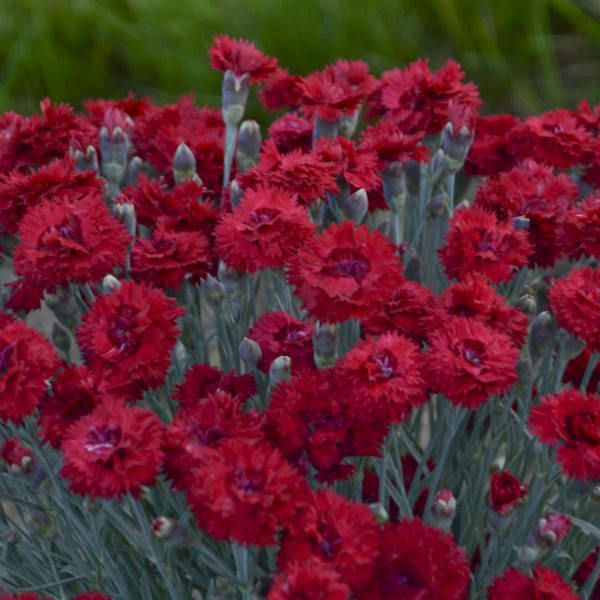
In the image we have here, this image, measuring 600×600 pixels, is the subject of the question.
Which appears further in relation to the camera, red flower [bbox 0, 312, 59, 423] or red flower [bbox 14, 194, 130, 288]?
red flower [bbox 14, 194, 130, 288]

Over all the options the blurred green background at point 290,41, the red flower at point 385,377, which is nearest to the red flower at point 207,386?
the red flower at point 385,377

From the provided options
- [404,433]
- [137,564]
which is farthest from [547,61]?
[137,564]

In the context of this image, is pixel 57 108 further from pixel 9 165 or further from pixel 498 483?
pixel 498 483

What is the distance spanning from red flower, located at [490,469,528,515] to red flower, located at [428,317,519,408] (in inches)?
3.5

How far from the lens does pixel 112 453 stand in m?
0.60

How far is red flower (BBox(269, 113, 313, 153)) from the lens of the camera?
103 cm

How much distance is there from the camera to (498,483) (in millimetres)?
721

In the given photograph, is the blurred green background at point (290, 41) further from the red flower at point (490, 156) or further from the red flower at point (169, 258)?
the red flower at point (169, 258)

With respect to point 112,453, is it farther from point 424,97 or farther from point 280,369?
point 424,97

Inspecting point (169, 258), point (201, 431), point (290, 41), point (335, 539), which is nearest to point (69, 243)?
point (169, 258)

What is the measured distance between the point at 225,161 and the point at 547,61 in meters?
1.51

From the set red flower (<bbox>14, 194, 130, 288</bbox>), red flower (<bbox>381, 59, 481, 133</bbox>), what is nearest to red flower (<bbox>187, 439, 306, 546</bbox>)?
red flower (<bbox>14, 194, 130, 288</bbox>)

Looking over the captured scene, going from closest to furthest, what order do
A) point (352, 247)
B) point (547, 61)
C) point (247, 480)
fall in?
point (247, 480)
point (352, 247)
point (547, 61)

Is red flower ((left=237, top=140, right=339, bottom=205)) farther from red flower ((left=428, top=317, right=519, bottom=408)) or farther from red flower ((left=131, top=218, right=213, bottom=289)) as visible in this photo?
red flower ((left=428, top=317, right=519, bottom=408))
